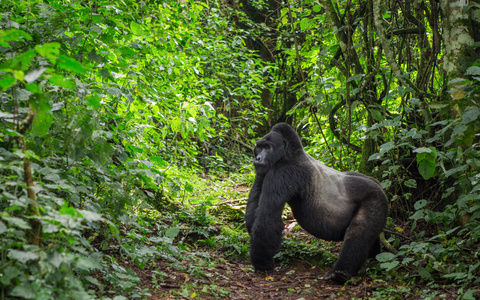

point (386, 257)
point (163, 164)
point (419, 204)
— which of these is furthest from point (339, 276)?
point (163, 164)

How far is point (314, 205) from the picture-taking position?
4.13 meters

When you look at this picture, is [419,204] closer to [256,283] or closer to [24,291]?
[256,283]

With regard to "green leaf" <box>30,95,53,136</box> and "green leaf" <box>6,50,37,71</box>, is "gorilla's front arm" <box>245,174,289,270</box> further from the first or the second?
"green leaf" <box>6,50,37,71</box>

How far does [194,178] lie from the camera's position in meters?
7.54

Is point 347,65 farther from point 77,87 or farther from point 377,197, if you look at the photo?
point 77,87

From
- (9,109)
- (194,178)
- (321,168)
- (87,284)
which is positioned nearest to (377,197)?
(321,168)

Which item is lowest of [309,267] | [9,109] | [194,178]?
[194,178]

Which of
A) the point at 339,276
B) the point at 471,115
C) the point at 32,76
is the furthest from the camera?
the point at 339,276

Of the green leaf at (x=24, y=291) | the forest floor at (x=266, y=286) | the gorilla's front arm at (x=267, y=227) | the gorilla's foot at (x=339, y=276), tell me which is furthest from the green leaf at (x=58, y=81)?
the gorilla's foot at (x=339, y=276)

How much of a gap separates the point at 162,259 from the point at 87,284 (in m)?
1.42

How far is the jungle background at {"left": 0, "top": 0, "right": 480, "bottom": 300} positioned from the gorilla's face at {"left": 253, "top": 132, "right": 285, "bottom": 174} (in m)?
0.70

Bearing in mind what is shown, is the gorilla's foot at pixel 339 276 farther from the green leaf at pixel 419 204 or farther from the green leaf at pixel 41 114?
the green leaf at pixel 41 114

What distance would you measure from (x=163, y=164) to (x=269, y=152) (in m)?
1.28

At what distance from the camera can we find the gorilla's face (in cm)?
424
